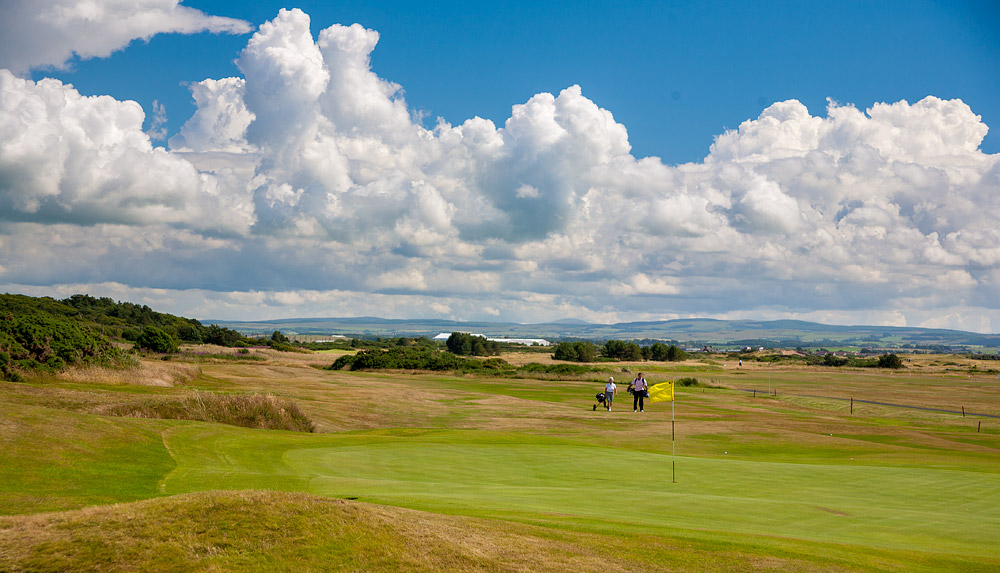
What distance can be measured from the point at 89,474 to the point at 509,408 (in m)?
34.7

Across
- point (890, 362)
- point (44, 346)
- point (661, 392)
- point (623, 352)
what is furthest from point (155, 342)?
point (890, 362)

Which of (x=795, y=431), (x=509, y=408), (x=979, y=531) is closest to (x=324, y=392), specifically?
(x=509, y=408)

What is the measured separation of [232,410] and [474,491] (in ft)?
60.1

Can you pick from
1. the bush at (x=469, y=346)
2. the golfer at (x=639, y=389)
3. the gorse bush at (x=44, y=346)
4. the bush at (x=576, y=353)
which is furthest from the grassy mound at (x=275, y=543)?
the bush at (x=469, y=346)

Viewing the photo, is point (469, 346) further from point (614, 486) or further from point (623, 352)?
point (614, 486)

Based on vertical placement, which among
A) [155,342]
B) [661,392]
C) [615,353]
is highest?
[661,392]

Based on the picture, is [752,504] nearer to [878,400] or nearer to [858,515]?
[858,515]

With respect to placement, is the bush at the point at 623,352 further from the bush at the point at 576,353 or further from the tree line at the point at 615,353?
the bush at the point at 576,353

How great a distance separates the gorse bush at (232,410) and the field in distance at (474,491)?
0.68 m

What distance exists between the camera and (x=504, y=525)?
38.9 feet

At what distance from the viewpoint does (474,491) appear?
18.4 m

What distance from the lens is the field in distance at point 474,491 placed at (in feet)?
29.0

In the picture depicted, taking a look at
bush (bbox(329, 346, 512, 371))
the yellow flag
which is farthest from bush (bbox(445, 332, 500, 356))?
the yellow flag

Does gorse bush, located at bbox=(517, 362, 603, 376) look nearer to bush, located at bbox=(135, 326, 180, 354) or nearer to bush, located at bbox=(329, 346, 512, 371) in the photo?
bush, located at bbox=(329, 346, 512, 371)
